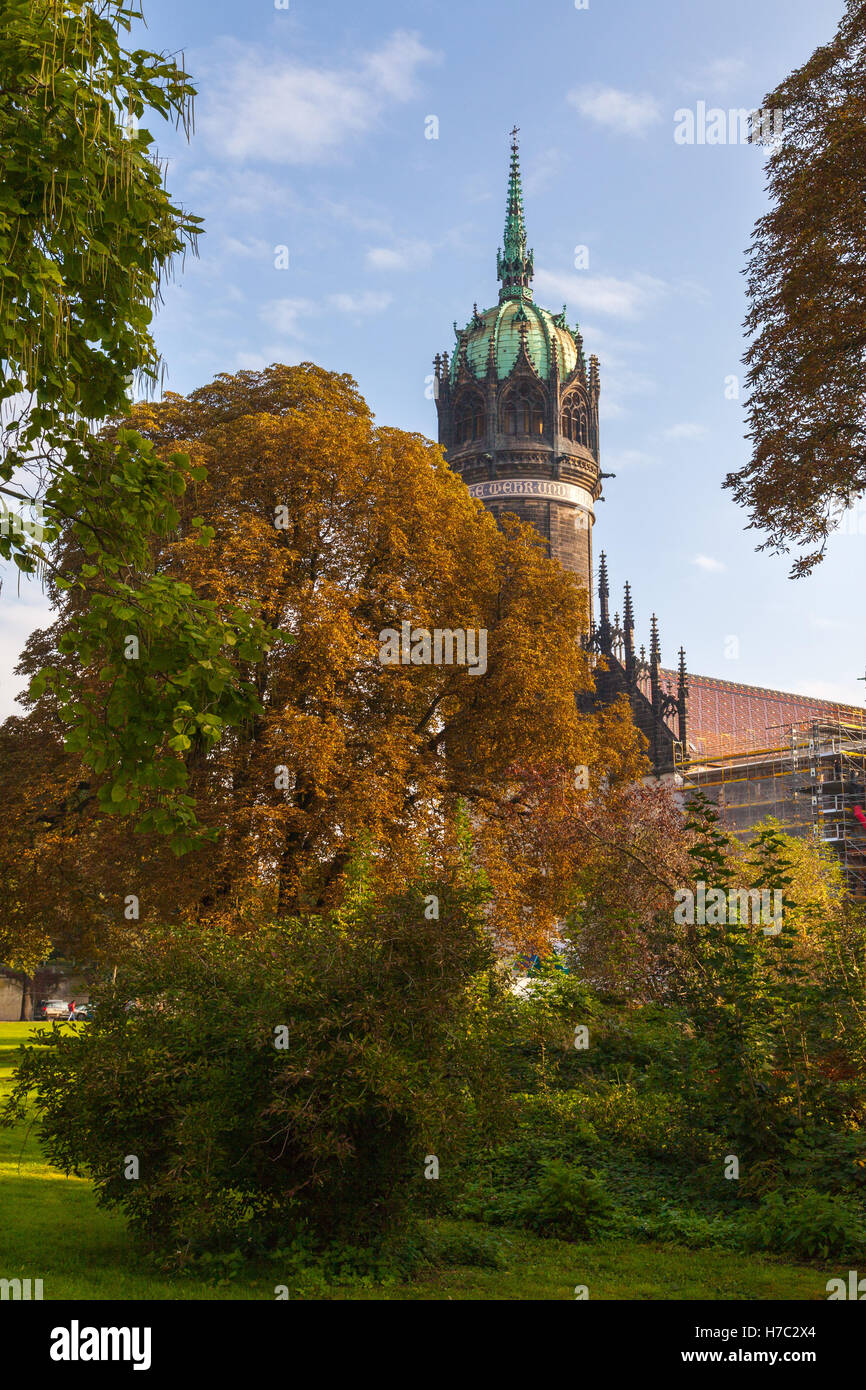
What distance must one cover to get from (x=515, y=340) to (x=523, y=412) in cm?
544

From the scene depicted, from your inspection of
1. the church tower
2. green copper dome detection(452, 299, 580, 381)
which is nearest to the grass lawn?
the church tower

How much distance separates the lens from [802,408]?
1446 centimetres

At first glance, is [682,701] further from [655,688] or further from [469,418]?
[469,418]

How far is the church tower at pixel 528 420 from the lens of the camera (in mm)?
67062

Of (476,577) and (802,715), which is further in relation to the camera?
(802,715)

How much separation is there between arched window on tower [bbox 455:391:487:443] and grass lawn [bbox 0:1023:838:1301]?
205 ft

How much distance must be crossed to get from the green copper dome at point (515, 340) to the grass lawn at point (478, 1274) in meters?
64.0

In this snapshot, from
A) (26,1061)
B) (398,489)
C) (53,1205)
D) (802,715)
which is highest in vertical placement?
(802,715)

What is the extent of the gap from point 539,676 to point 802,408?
8.08 metres

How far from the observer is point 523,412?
69188mm

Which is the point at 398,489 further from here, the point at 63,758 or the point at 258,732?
the point at 63,758

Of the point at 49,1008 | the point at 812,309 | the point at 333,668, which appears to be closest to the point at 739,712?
the point at 49,1008

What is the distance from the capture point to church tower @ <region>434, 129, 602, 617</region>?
6706cm

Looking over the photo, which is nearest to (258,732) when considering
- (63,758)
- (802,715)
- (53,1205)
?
(63,758)
